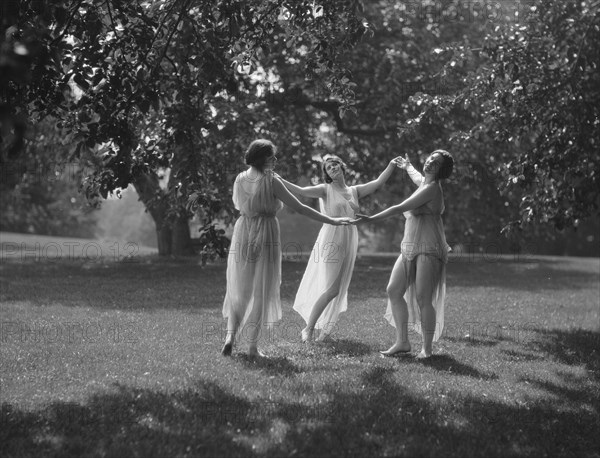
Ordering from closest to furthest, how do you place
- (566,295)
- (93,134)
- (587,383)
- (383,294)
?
(93,134) → (587,383) → (383,294) → (566,295)

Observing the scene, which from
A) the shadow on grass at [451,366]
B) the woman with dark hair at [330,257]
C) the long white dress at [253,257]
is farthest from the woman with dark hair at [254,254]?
the shadow on grass at [451,366]

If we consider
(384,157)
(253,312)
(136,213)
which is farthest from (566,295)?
(136,213)

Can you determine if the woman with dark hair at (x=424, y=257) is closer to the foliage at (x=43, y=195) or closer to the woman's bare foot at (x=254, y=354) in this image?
the woman's bare foot at (x=254, y=354)

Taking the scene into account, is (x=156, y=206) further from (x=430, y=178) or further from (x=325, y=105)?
(x=430, y=178)

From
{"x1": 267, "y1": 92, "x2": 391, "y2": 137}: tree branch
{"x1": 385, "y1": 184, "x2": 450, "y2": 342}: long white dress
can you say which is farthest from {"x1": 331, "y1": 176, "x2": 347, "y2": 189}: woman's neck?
{"x1": 267, "y1": 92, "x2": 391, "y2": 137}: tree branch

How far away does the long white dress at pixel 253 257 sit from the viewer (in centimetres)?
917

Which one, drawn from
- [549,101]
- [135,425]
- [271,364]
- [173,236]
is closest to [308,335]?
[271,364]

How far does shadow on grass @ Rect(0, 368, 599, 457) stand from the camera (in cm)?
582

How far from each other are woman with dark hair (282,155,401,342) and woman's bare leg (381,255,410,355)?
1.14 meters

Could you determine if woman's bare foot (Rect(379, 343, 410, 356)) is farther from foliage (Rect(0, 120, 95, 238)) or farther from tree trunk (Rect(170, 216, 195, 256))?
tree trunk (Rect(170, 216, 195, 256))

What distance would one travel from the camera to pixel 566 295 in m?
19.4

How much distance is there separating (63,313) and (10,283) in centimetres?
586

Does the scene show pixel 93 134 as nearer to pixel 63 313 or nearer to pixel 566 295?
pixel 63 313

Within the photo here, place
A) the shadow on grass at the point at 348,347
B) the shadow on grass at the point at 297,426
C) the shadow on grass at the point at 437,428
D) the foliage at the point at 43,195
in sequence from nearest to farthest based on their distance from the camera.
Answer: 1. the shadow on grass at the point at 297,426
2. the shadow on grass at the point at 437,428
3. the shadow on grass at the point at 348,347
4. the foliage at the point at 43,195
